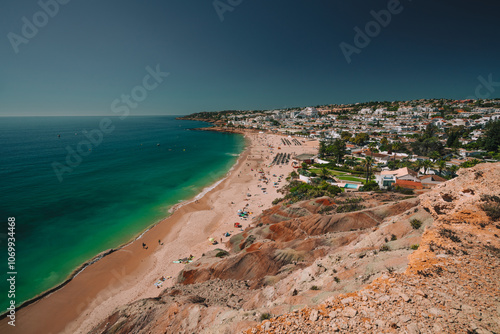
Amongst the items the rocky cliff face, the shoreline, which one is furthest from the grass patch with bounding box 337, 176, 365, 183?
the shoreline

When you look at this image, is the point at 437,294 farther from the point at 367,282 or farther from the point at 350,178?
the point at 350,178

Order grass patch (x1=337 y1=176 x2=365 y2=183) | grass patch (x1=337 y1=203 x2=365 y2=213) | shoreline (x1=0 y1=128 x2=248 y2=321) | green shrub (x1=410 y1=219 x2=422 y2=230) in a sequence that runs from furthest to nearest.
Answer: grass patch (x1=337 y1=176 x2=365 y2=183)
grass patch (x1=337 y1=203 x2=365 y2=213)
shoreline (x1=0 y1=128 x2=248 y2=321)
green shrub (x1=410 y1=219 x2=422 y2=230)

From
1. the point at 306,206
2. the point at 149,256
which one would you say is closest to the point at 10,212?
the point at 149,256

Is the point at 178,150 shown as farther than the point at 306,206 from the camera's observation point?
Yes

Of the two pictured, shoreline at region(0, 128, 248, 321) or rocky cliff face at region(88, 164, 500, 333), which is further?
shoreline at region(0, 128, 248, 321)

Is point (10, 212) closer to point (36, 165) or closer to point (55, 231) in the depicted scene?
point (55, 231)

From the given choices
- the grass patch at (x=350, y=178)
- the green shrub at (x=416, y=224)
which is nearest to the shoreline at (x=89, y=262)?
the green shrub at (x=416, y=224)

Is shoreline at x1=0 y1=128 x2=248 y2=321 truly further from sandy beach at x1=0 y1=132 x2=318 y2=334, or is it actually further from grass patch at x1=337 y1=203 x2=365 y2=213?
grass patch at x1=337 y1=203 x2=365 y2=213
